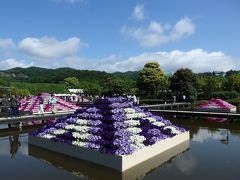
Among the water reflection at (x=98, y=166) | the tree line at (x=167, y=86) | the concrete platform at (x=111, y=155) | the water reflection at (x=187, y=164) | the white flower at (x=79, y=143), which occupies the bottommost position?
the water reflection at (x=98, y=166)

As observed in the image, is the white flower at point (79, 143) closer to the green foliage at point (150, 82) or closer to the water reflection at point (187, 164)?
the water reflection at point (187, 164)

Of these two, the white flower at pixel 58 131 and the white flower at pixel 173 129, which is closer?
the white flower at pixel 58 131

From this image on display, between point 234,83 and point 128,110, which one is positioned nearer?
point 128,110

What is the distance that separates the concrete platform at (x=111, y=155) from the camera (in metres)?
12.4

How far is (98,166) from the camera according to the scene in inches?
509

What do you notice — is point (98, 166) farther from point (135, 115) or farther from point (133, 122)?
point (135, 115)

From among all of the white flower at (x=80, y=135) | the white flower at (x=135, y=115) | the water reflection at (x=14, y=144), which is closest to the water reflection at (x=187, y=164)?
the white flower at (x=135, y=115)

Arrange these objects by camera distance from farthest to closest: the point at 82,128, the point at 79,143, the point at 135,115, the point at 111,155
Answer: the point at 135,115, the point at 82,128, the point at 79,143, the point at 111,155

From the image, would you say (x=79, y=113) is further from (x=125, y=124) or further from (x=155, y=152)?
(x=155, y=152)

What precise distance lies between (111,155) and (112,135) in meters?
1.36

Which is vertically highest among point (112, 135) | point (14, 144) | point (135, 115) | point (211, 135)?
point (135, 115)

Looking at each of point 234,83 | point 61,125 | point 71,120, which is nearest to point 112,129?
point 71,120

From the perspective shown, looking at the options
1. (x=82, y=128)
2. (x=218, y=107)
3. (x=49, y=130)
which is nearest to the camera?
(x=82, y=128)

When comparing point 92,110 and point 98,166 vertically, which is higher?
point 92,110
